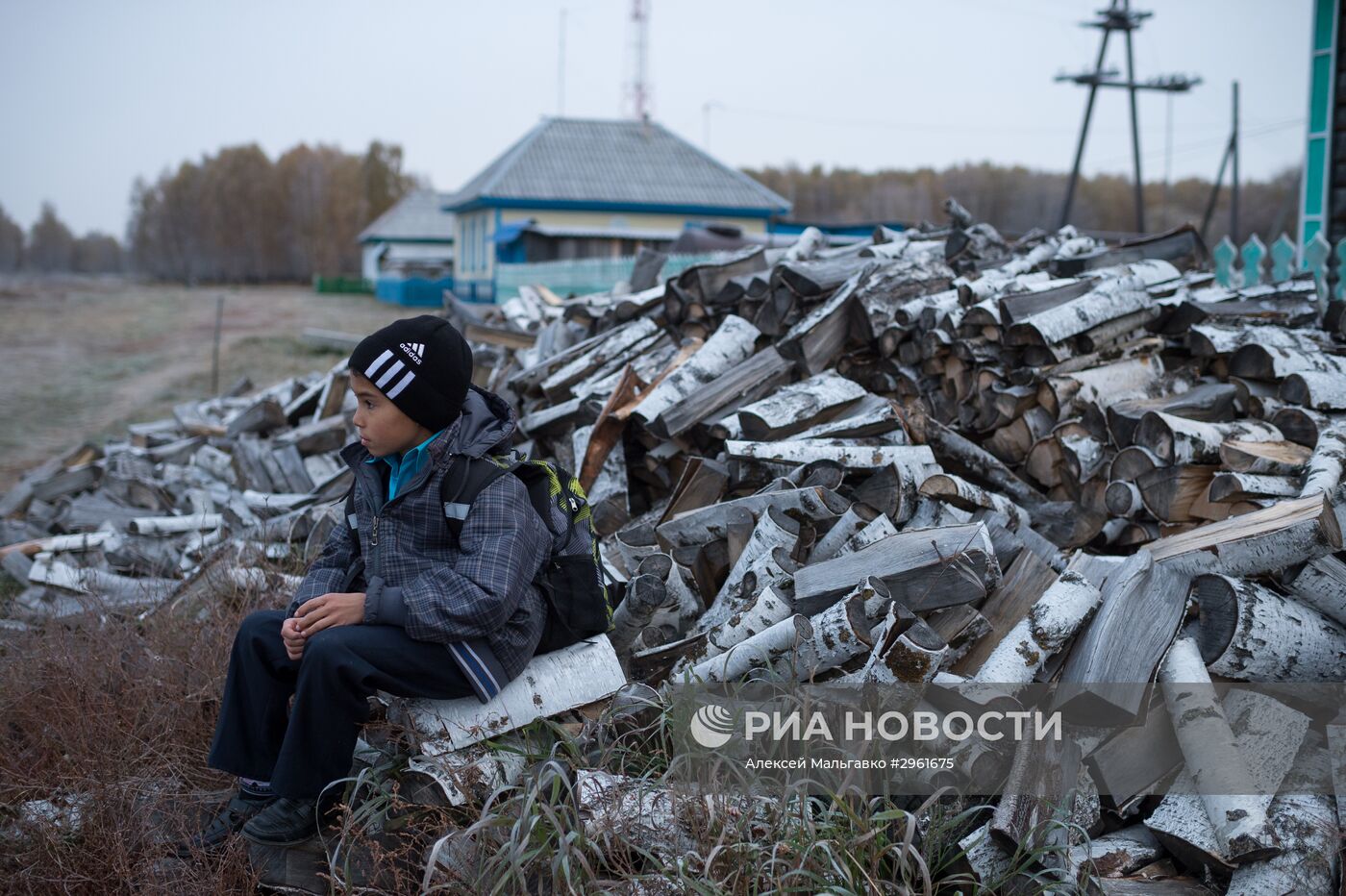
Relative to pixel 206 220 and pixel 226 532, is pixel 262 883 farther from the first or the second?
pixel 206 220

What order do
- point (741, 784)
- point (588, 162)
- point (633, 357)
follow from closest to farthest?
point (741, 784) < point (633, 357) < point (588, 162)

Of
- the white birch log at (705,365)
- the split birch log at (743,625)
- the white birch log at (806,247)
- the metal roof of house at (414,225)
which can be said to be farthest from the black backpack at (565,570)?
the metal roof of house at (414,225)

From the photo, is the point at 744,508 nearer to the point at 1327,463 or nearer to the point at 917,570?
the point at 917,570

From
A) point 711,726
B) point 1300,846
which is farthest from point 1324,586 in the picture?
point 711,726

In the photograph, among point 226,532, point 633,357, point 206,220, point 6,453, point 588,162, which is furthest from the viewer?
point 206,220

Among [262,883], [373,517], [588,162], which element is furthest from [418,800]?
[588,162]

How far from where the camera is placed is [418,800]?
2674 millimetres

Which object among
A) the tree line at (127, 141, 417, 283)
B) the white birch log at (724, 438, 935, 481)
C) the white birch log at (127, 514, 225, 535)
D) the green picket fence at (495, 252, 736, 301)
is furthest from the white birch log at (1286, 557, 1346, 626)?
the tree line at (127, 141, 417, 283)

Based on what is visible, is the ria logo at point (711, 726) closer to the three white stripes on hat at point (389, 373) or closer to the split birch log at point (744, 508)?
the split birch log at point (744, 508)

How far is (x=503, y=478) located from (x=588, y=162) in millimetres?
27288

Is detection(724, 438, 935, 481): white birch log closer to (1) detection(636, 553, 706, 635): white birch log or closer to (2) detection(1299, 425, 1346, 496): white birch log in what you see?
(1) detection(636, 553, 706, 635): white birch log

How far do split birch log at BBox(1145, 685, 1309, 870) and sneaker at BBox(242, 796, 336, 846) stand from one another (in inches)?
87.0

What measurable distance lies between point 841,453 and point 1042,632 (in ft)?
3.97

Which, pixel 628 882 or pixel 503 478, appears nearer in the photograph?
pixel 628 882
